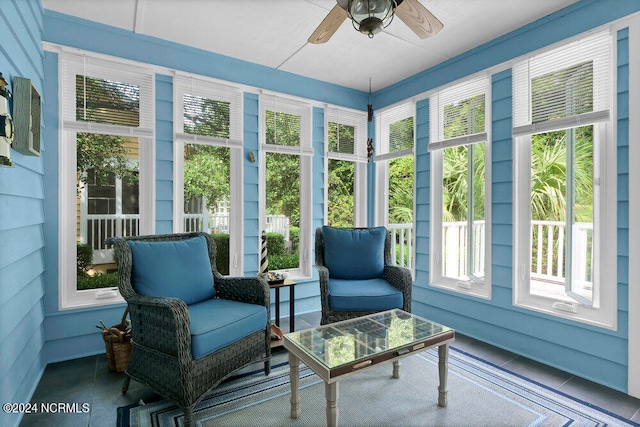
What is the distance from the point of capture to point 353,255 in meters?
3.21

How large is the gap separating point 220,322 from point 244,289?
0.43 m

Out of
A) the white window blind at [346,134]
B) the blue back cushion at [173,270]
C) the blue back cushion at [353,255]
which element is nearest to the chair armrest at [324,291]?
the blue back cushion at [353,255]

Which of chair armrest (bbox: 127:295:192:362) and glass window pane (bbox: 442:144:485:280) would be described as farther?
glass window pane (bbox: 442:144:485:280)

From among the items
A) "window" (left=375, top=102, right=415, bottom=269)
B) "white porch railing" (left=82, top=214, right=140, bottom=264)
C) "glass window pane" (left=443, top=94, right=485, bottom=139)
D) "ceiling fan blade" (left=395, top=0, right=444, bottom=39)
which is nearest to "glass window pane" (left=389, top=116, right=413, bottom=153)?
"window" (left=375, top=102, right=415, bottom=269)

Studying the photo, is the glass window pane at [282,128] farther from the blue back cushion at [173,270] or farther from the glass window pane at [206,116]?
the blue back cushion at [173,270]

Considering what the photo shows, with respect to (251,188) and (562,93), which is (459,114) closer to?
(562,93)

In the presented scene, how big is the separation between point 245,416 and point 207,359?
15.9 inches

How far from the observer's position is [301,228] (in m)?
3.95

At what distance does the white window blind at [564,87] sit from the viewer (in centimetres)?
237

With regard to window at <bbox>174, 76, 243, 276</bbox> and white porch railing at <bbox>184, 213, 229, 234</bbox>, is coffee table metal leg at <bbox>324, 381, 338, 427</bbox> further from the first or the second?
white porch railing at <bbox>184, 213, 229, 234</bbox>

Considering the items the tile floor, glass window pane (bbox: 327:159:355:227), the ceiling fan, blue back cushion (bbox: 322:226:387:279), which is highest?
the ceiling fan

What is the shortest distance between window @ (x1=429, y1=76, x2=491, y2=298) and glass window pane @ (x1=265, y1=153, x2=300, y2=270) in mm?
1558

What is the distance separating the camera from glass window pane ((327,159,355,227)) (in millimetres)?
4227

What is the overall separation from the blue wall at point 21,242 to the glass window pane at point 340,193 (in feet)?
9.25
